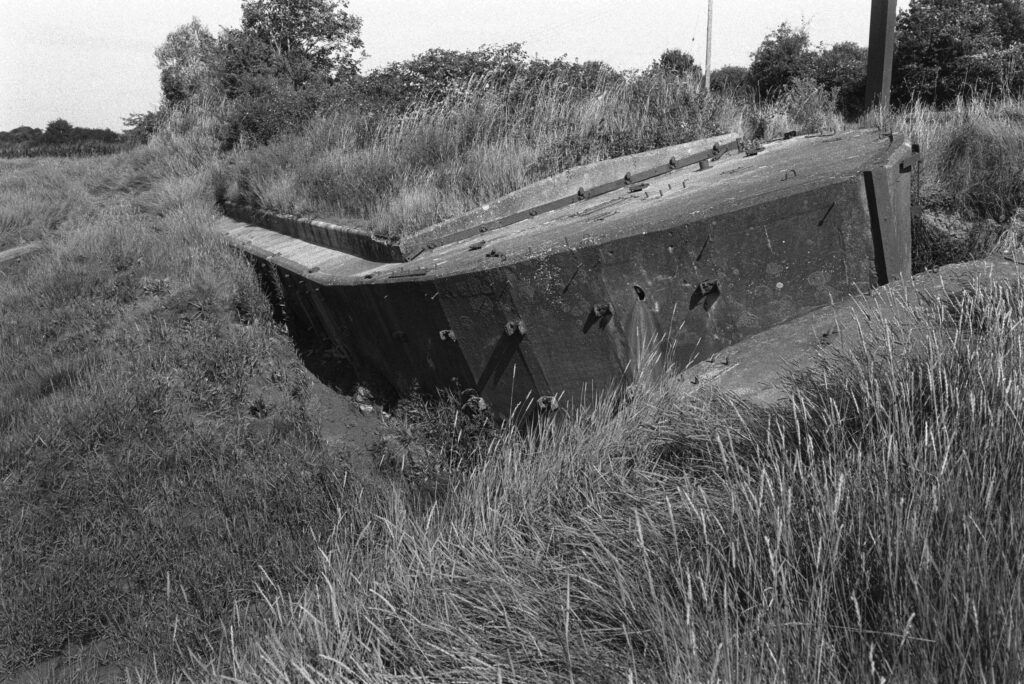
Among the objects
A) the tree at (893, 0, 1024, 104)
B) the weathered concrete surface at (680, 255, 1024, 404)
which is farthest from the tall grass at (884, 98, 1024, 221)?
the tree at (893, 0, 1024, 104)

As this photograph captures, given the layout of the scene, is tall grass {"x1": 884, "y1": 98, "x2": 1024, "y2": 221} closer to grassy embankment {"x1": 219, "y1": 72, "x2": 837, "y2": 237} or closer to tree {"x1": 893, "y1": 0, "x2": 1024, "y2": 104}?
grassy embankment {"x1": 219, "y1": 72, "x2": 837, "y2": 237}

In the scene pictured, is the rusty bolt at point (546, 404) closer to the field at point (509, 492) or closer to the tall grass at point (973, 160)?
the field at point (509, 492)

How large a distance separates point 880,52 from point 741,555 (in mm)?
5645

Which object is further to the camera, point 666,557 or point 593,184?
point 593,184

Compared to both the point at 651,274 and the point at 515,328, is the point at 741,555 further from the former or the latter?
the point at 515,328

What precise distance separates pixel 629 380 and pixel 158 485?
2670mm

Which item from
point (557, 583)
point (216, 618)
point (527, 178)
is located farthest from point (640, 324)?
point (527, 178)

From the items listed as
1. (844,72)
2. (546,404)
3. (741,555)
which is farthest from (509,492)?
(844,72)

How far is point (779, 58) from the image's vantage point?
17.5 meters

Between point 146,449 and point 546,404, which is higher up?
point 546,404

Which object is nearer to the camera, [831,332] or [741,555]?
[741,555]

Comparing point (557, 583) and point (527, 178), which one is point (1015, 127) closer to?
point (527, 178)

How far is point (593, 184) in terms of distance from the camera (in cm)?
652

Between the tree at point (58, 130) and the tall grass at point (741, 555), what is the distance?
146 ft
